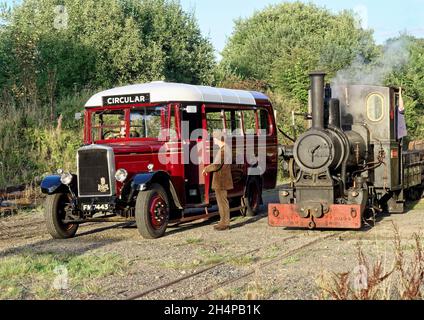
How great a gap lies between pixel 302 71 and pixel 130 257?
2373 cm

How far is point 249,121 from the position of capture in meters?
14.2

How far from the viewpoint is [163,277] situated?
800cm

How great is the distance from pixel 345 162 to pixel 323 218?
1087mm

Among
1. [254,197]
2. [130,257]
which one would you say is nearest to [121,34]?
[254,197]

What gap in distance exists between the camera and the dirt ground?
7.14 m

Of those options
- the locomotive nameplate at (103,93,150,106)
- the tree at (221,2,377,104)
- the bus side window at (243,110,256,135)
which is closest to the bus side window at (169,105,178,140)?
the locomotive nameplate at (103,93,150,106)

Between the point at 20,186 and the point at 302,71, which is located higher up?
the point at 302,71

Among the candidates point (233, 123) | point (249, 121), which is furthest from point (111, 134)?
point (249, 121)

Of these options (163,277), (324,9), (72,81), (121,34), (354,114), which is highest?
(324,9)

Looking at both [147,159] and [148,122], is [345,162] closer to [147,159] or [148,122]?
[147,159]

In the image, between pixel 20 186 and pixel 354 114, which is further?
pixel 20 186

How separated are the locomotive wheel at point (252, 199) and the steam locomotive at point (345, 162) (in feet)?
6.41

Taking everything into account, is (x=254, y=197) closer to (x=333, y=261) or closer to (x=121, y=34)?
(x=333, y=261)

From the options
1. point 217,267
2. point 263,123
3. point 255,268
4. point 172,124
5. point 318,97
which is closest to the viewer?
point 255,268
